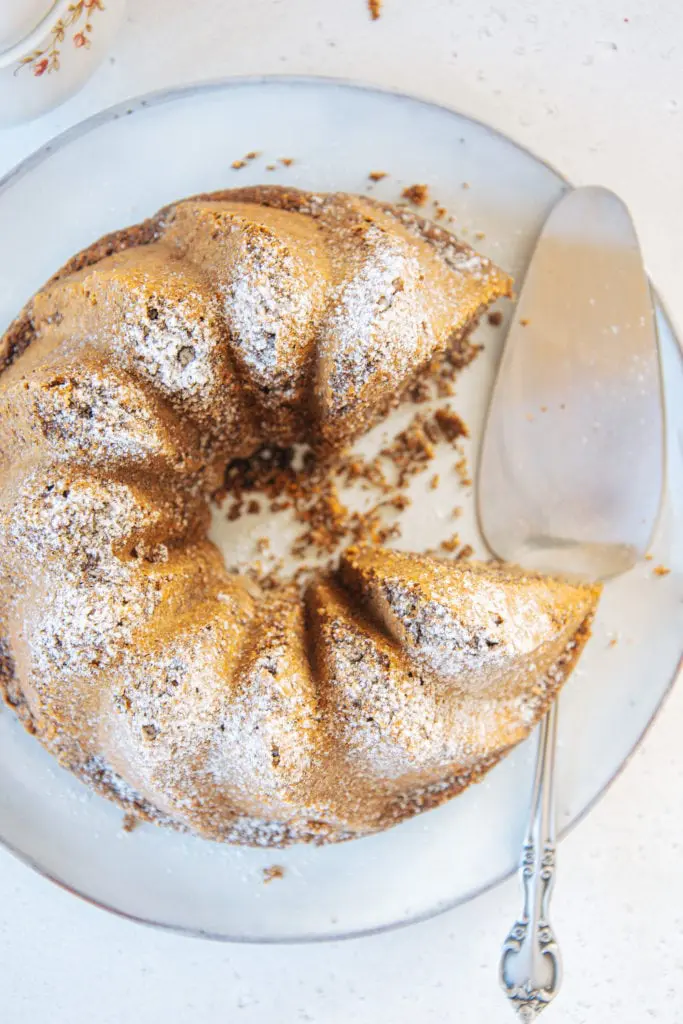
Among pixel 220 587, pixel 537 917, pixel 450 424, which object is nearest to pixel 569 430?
pixel 450 424

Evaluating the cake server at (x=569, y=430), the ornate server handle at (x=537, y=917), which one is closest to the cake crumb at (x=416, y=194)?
the cake server at (x=569, y=430)

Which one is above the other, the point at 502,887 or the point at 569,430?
the point at 569,430

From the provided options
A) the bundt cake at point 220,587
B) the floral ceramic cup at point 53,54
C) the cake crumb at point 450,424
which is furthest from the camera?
the cake crumb at point 450,424

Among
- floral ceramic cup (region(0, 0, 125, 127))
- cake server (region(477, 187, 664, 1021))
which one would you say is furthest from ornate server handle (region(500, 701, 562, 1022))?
floral ceramic cup (region(0, 0, 125, 127))

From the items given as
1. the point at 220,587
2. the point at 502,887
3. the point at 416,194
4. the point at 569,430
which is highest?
the point at 416,194

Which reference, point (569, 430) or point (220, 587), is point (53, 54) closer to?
point (220, 587)

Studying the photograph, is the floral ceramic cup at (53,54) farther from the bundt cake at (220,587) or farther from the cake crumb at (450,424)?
the cake crumb at (450,424)
